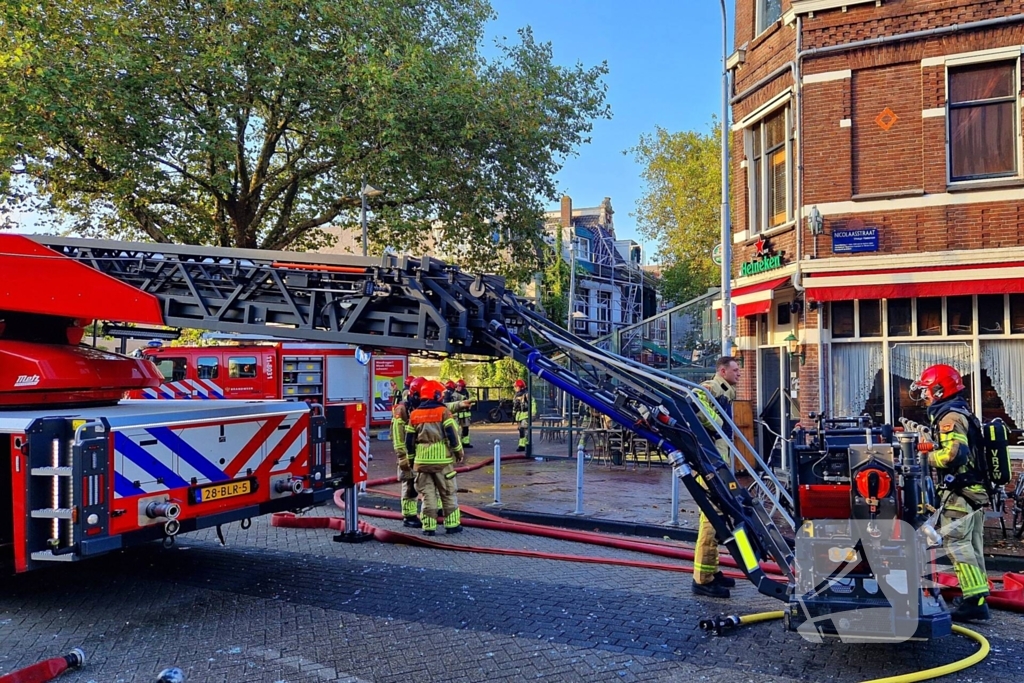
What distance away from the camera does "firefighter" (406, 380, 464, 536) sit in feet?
29.3

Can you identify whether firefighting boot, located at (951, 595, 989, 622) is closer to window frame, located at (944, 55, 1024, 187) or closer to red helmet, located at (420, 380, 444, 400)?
red helmet, located at (420, 380, 444, 400)

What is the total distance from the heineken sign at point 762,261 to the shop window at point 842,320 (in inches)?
46.3

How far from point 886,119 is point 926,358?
3.59m

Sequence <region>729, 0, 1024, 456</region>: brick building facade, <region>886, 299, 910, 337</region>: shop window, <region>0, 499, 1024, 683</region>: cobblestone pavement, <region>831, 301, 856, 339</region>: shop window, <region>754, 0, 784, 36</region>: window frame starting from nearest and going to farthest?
1. <region>0, 499, 1024, 683</region>: cobblestone pavement
2. <region>729, 0, 1024, 456</region>: brick building facade
3. <region>886, 299, 910, 337</region>: shop window
4. <region>831, 301, 856, 339</region>: shop window
5. <region>754, 0, 784, 36</region>: window frame

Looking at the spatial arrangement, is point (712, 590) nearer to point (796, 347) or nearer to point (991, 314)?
point (796, 347)

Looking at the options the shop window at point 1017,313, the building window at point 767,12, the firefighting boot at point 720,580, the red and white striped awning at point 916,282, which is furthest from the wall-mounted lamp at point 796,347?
the firefighting boot at point 720,580

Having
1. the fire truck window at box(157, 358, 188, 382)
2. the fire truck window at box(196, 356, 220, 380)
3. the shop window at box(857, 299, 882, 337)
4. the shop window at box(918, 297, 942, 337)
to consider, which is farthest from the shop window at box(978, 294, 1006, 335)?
the fire truck window at box(157, 358, 188, 382)

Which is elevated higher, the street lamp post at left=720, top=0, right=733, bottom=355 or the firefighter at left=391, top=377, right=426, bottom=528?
the street lamp post at left=720, top=0, right=733, bottom=355

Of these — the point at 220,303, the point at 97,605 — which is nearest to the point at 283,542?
the point at 97,605

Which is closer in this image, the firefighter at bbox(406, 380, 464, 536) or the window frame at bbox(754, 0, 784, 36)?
the firefighter at bbox(406, 380, 464, 536)

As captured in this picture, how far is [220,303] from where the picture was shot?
6.88 meters

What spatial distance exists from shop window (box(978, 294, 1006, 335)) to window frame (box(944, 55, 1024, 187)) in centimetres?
167

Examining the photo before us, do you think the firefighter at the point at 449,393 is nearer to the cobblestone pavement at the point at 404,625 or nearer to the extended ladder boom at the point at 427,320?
the cobblestone pavement at the point at 404,625

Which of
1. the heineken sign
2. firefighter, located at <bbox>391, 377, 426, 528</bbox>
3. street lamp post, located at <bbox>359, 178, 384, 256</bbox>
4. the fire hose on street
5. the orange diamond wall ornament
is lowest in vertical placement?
the fire hose on street
